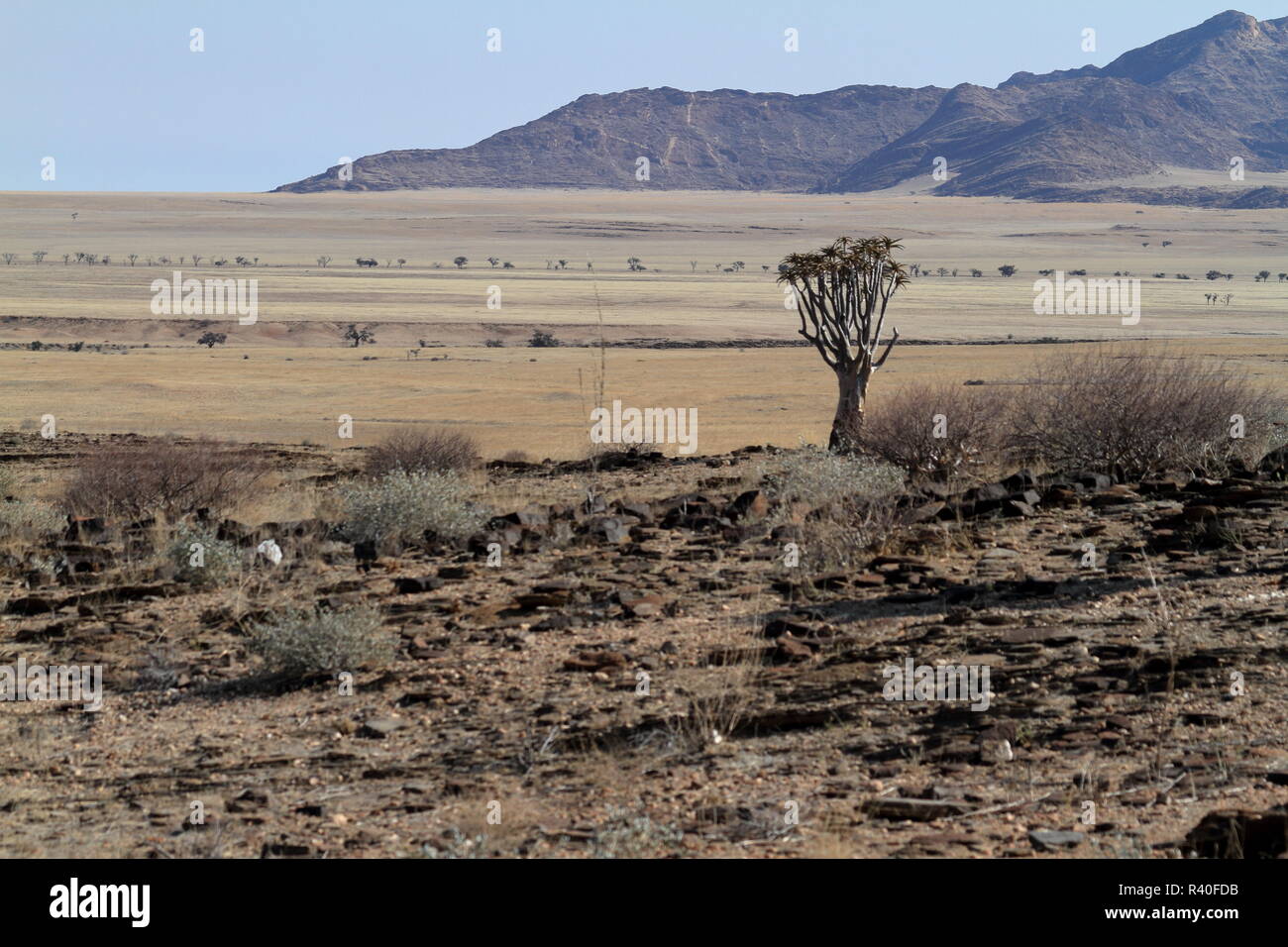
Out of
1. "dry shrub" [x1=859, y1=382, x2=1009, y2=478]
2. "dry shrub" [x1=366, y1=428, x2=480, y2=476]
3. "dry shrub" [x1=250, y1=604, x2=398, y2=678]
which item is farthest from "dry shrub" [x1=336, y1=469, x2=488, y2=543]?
"dry shrub" [x1=859, y1=382, x2=1009, y2=478]

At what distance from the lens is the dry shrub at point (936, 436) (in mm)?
14328

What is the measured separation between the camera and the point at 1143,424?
43.5 ft

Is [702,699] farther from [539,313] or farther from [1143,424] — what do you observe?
[539,313]

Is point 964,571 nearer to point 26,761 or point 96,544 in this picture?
point 26,761

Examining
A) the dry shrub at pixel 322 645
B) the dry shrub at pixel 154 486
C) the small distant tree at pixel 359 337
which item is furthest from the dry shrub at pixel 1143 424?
the small distant tree at pixel 359 337

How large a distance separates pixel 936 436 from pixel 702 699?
A: 7982 mm

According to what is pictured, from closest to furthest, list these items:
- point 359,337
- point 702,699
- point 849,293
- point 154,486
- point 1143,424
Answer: point 702,699 < point 1143,424 < point 154,486 < point 849,293 < point 359,337

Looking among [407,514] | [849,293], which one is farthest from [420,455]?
[849,293]

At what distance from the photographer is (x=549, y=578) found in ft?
33.8

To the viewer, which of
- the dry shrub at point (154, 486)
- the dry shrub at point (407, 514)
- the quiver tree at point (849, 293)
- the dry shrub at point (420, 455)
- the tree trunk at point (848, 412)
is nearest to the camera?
the dry shrub at point (407, 514)

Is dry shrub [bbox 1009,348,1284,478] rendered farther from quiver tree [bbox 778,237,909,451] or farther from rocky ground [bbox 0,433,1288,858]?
quiver tree [bbox 778,237,909,451]

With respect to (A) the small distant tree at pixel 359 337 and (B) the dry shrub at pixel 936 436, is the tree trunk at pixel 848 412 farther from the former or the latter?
(A) the small distant tree at pixel 359 337

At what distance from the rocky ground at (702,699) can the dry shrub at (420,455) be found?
441 cm
